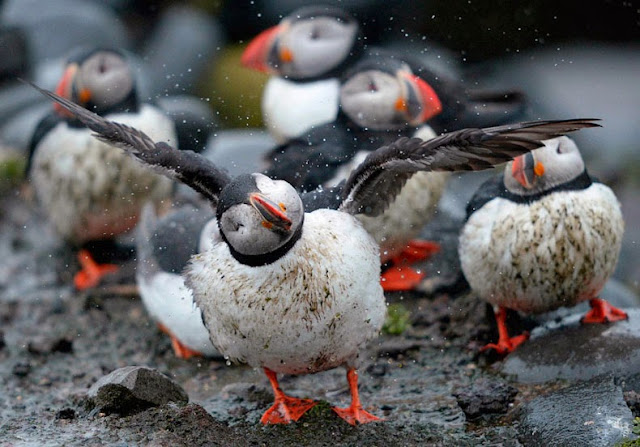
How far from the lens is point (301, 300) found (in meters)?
4.11

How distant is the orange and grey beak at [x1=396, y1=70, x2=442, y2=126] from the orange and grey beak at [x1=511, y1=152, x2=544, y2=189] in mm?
1509

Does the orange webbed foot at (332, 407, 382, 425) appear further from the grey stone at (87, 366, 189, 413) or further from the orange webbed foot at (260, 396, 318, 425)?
the grey stone at (87, 366, 189, 413)

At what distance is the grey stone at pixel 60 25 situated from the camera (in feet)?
38.1

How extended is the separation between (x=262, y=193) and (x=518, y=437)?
1586mm

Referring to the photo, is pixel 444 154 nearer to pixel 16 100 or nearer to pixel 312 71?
pixel 312 71

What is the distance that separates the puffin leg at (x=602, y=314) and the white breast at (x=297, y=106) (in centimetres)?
263

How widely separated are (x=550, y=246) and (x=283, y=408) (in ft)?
5.26

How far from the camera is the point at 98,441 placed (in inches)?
160

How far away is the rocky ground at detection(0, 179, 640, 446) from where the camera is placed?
4.22 metres

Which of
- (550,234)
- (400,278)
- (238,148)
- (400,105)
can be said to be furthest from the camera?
(238,148)

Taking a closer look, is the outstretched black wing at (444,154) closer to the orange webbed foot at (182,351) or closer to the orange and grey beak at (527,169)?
the orange and grey beak at (527,169)

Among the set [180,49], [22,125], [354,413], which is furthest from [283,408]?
[180,49]

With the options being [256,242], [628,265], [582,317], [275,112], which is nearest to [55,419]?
[256,242]

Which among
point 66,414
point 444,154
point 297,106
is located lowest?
point 66,414
